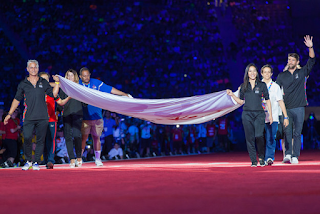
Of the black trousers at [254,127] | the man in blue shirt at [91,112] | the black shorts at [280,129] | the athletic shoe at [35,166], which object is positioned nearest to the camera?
the black trousers at [254,127]

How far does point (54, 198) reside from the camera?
341 cm

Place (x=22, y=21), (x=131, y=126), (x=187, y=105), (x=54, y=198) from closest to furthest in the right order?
1. (x=54, y=198)
2. (x=187, y=105)
3. (x=131, y=126)
4. (x=22, y=21)

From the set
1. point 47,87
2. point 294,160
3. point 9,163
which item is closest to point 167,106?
point 47,87

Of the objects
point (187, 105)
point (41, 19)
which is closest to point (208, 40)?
point (41, 19)

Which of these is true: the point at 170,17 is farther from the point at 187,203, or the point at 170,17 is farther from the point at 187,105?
the point at 187,203

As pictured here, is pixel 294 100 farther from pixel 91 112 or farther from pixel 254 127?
pixel 91 112

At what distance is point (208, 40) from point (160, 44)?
2.54m

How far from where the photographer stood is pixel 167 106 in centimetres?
860

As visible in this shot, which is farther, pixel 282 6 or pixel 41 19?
pixel 282 6

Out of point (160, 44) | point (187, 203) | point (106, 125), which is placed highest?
point (160, 44)

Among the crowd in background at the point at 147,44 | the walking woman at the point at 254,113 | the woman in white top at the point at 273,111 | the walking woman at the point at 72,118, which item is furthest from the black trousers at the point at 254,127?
the crowd in background at the point at 147,44

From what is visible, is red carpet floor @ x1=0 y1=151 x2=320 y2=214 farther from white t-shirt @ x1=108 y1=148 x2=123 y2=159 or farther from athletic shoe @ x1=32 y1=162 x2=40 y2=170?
white t-shirt @ x1=108 y1=148 x2=123 y2=159

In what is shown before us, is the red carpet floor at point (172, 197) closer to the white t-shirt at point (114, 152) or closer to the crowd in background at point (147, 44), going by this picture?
the white t-shirt at point (114, 152)

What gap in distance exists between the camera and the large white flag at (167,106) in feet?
27.0
